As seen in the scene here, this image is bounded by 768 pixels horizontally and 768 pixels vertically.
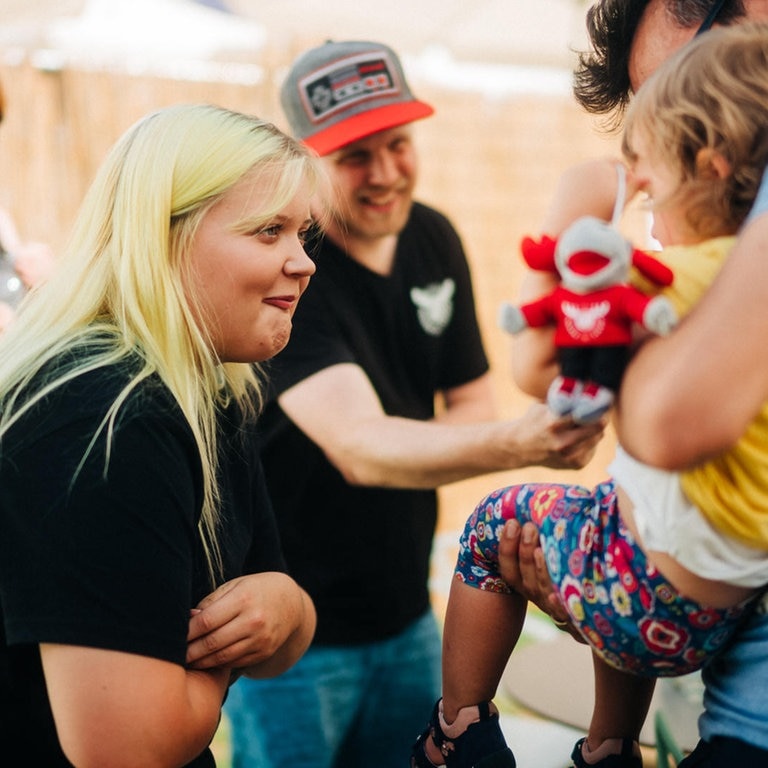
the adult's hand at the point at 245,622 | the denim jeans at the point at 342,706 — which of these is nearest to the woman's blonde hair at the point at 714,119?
the adult's hand at the point at 245,622

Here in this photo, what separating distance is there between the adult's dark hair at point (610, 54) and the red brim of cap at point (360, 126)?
79 cm

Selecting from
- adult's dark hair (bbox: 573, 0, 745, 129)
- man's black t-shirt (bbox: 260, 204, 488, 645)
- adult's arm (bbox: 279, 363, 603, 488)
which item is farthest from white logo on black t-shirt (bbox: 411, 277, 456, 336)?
adult's dark hair (bbox: 573, 0, 745, 129)

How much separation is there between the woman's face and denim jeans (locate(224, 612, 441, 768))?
3.90ft

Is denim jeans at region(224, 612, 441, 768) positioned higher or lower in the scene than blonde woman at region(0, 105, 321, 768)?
lower

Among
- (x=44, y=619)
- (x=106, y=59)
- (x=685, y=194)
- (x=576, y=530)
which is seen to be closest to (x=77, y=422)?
(x=44, y=619)

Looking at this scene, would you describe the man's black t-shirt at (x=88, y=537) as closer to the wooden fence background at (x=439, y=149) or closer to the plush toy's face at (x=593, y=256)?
the plush toy's face at (x=593, y=256)

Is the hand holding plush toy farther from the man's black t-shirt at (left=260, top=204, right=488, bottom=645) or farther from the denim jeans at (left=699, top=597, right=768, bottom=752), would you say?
the man's black t-shirt at (left=260, top=204, right=488, bottom=645)

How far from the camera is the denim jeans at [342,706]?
7.91 feet

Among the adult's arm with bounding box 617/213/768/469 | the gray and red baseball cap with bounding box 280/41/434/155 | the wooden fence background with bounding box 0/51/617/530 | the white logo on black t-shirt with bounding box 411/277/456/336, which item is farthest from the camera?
the wooden fence background with bounding box 0/51/617/530

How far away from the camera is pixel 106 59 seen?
520 centimetres

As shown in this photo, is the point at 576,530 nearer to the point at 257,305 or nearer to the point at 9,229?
the point at 257,305

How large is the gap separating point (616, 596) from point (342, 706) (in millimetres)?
1426

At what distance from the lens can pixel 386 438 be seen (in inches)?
84.2

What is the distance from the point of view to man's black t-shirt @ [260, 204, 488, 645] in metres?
2.37
